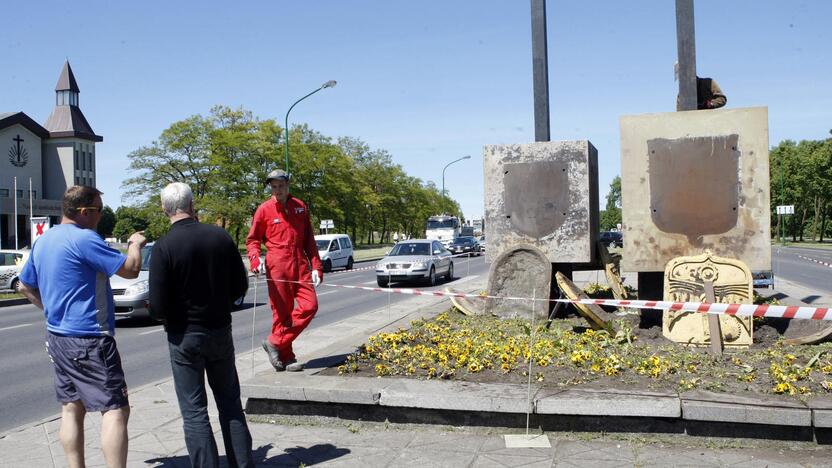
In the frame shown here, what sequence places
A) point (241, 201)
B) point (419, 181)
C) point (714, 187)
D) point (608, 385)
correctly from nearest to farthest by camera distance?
point (608, 385), point (714, 187), point (241, 201), point (419, 181)

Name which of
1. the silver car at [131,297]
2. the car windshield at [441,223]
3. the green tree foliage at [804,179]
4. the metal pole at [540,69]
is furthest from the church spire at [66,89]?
the metal pole at [540,69]

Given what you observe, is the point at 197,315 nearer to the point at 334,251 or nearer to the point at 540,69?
the point at 540,69

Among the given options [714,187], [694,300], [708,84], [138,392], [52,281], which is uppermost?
[708,84]

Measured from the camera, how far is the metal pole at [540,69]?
9.49m

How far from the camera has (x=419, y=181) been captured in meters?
91.3

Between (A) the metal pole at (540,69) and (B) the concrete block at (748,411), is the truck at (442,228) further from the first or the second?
(B) the concrete block at (748,411)

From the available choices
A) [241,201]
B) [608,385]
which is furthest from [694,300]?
[241,201]

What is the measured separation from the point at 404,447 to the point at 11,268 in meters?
21.1

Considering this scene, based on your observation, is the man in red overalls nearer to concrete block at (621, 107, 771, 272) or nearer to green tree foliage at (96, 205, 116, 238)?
concrete block at (621, 107, 771, 272)

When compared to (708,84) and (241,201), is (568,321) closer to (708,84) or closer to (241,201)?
(708,84)

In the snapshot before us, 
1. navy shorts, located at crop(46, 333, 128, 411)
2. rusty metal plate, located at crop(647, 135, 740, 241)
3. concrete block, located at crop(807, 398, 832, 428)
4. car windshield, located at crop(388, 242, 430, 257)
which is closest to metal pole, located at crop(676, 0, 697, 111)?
rusty metal plate, located at crop(647, 135, 740, 241)

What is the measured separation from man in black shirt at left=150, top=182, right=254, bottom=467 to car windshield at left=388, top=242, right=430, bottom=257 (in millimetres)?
19591

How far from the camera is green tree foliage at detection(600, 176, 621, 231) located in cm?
14812

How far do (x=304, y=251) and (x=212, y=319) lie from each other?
2.43m
